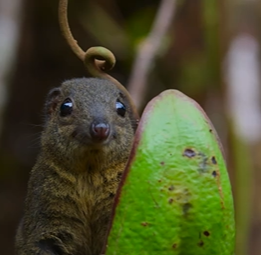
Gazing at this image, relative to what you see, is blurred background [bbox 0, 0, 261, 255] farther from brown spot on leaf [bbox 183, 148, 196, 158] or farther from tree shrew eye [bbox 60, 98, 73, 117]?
brown spot on leaf [bbox 183, 148, 196, 158]

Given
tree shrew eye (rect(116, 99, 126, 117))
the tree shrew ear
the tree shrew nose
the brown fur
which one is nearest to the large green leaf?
the tree shrew nose

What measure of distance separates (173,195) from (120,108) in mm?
1154

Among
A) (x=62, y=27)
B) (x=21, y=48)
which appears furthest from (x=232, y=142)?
(x=21, y=48)

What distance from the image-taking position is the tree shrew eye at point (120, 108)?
281 centimetres

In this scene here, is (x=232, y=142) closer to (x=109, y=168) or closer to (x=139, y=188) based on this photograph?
(x=109, y=168)

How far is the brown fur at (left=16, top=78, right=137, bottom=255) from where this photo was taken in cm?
266

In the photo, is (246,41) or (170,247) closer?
(170,247)

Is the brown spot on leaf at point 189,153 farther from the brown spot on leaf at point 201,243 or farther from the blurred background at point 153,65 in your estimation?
the blurred background at point 153,65

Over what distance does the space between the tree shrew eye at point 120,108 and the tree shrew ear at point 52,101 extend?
334 millimetres

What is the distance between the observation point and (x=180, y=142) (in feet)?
5.67

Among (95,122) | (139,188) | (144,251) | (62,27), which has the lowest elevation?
(144,251)

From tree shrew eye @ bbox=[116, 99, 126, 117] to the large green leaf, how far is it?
3.47 ft

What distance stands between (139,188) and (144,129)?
0.14 meters

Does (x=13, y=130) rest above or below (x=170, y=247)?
above
